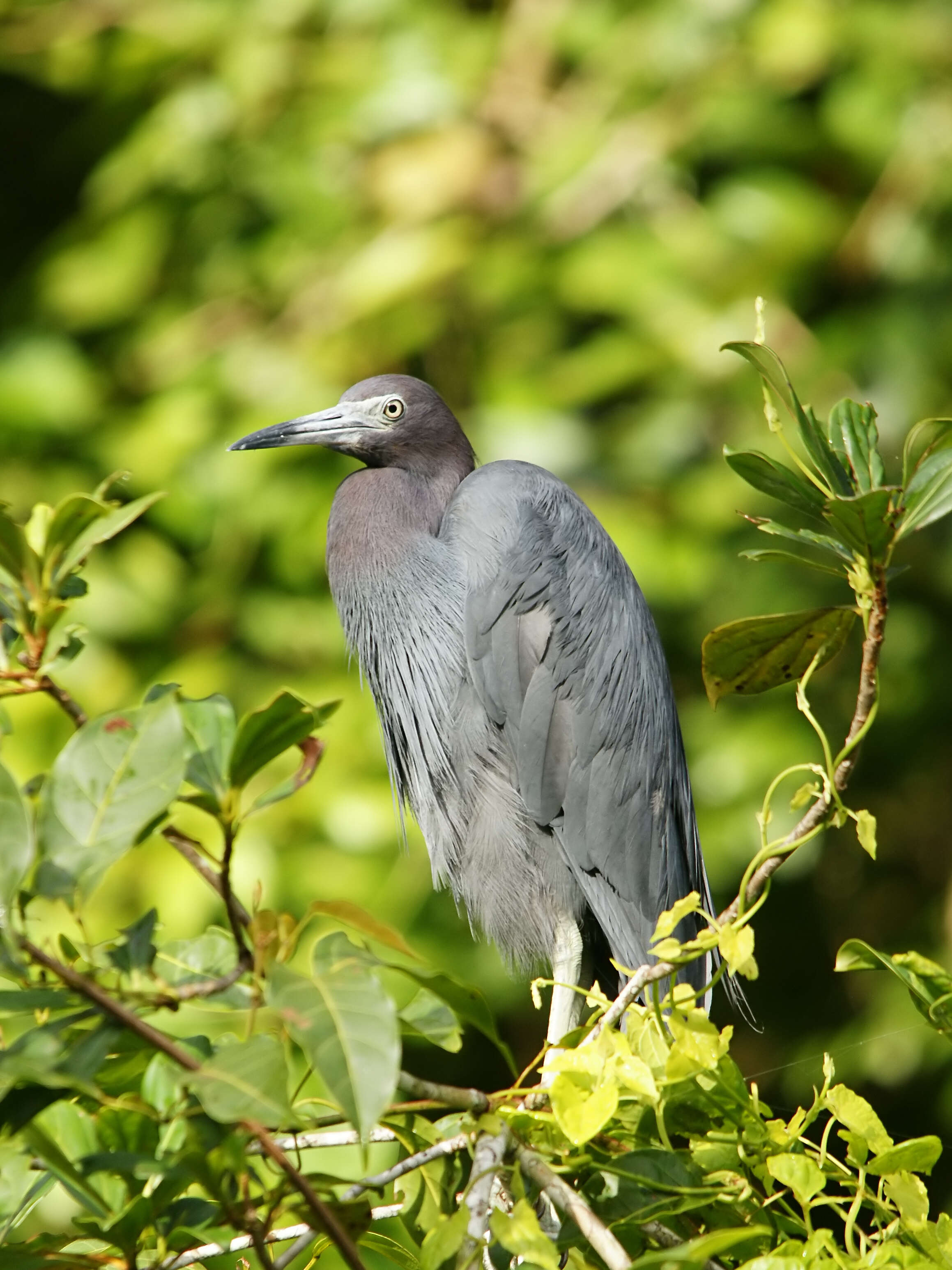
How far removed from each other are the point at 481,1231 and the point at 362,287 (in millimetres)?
1829

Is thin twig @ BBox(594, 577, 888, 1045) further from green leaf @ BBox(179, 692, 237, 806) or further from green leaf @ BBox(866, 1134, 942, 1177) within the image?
green leaf @ BBox(179, 692, 237, 806)

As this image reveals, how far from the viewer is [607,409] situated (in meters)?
2.41

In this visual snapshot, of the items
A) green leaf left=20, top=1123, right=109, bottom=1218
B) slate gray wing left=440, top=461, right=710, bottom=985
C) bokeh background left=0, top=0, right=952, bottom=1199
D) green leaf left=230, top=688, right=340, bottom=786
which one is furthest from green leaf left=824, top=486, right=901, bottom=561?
bokeh background left=0, top=0, right=952, bottom=1199

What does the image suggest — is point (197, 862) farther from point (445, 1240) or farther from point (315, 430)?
point (315, 430)

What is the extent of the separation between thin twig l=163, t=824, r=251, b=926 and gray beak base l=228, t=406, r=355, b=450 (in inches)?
42.1

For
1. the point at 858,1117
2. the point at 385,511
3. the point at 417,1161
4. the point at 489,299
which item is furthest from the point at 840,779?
the point at 489,299

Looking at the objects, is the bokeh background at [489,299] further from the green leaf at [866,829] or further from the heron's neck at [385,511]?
the green leaf at [866,829]

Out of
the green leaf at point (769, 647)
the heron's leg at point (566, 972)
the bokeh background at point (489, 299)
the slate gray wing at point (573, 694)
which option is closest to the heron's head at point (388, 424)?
the slate gray wing at point (573, 694)

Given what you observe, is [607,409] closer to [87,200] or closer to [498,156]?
[498,156]

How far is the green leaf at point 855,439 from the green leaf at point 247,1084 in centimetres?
56

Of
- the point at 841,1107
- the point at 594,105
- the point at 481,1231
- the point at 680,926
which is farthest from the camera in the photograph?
the point at 594,105

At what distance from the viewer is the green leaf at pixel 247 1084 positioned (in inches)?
22.6

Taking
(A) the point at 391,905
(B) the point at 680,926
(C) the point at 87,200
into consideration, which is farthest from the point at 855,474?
(C) the point at 87,200

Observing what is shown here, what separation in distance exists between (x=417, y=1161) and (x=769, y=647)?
→ 1.47ft
